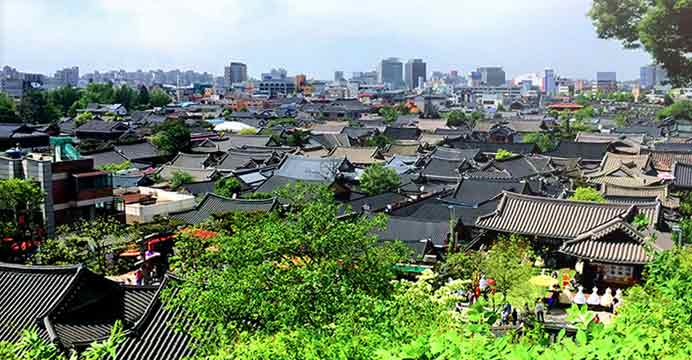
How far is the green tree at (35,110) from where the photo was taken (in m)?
90.4

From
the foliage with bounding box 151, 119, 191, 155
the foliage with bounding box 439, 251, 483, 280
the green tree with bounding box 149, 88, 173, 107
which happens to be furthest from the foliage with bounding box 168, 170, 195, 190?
the green tree with bounding box 149, 88, 173, 107

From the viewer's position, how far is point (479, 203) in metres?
33.7

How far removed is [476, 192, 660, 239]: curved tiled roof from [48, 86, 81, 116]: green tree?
285 feet

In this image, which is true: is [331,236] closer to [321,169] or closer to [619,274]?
[619,274]

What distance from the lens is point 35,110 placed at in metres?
90.6

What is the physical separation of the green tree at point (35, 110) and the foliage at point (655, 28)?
88.9 m

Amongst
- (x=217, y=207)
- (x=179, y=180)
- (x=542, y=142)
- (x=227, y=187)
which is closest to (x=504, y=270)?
(x=217, y=207)

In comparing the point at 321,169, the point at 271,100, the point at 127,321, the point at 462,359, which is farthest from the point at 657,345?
the point at 271,100

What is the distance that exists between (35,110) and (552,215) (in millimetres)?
79899

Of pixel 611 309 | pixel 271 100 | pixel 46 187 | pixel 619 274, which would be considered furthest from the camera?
pixel 271 100

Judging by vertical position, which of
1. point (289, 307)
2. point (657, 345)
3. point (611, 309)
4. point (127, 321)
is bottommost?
point (611, 309)

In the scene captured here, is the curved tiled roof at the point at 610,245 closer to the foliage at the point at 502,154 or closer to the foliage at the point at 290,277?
the foliage at the point at 290,277

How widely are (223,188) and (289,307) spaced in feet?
98.5

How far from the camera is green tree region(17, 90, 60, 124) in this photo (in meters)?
90.4
